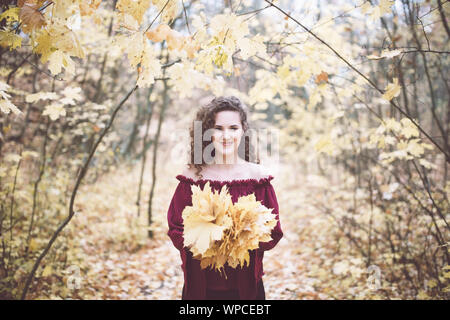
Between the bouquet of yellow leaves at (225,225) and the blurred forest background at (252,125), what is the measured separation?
96 centimetres

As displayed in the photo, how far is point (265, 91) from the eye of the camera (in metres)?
3.14

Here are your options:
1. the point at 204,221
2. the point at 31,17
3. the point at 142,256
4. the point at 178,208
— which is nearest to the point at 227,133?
the point at 178,208

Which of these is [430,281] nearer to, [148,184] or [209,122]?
[209,122]

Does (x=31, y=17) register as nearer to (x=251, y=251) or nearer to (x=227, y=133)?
(x=227, y=133)

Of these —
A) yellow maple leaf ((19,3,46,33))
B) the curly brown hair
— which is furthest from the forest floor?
yellow maple leaf ((19,3,46,33))

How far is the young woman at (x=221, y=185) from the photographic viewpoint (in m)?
2.02

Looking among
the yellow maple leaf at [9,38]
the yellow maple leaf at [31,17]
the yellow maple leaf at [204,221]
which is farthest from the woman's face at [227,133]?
the yellow maple leaf at [9,38]

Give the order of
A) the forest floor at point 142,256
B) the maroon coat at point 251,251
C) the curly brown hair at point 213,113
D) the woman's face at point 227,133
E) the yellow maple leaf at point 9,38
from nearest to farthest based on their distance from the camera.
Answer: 1. the yellow maple leaf at point 9,38
2. the maroon coat at point 251,251
3. the woman's face at point 227,133
4. the curly brown hair at point 213,113
5. the forest floor at point 142,256

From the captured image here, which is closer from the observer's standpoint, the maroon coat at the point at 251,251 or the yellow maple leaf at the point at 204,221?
the yellow maple leaf at the point at 204,221

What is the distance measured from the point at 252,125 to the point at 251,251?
221cm

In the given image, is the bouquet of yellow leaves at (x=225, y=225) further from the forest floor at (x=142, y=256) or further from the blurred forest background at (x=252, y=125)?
the forest floor at (x=142, y=256)

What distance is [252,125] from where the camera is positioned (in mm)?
3893

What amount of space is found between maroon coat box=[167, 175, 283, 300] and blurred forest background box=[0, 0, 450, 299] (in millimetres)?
610

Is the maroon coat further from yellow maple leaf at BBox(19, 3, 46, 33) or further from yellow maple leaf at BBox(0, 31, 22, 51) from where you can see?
yellow maple leaf at BBox(0, 31, 22, 51)
